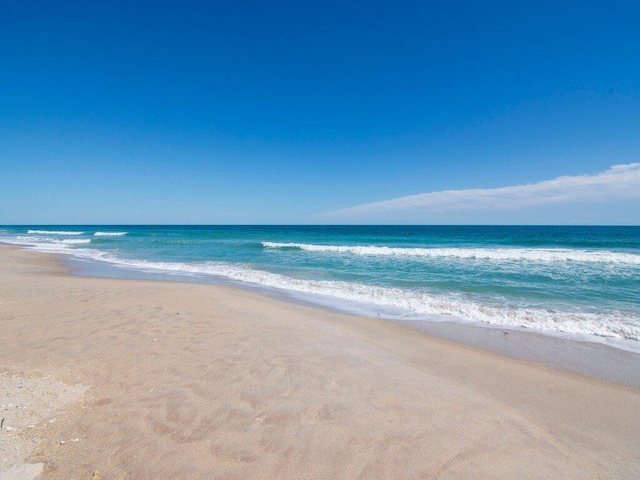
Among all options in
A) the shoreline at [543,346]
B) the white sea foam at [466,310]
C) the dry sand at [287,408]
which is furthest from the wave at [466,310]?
the dry sand at [287,408]

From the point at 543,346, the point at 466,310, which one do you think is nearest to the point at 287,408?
the point at 543,346

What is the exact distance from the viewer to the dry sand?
2.65m

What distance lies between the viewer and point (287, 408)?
11.2 feet

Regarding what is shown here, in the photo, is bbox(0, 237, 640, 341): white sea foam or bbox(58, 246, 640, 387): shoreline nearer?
bbox(58, 246, 640, 387): shoreline

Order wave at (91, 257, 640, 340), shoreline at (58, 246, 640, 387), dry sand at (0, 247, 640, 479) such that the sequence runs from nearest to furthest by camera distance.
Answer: dry sand at (0, 247, 640, 479), shoreline at (58, 246, 640, 387), wave at (91, 257, 640, 340)

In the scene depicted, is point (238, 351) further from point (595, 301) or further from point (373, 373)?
point (595, 301)

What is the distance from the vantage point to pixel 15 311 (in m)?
6.80

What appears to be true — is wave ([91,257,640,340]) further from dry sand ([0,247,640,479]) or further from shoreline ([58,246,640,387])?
dry sand ([0,247,640,479])

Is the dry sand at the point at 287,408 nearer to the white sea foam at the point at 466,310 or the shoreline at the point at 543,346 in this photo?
the shoreline at the point at 543,346

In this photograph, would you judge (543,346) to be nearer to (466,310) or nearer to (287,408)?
(466,310)

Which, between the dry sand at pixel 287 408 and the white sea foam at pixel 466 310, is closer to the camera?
the dry sand at pixel 287 408

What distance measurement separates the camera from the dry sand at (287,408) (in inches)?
104

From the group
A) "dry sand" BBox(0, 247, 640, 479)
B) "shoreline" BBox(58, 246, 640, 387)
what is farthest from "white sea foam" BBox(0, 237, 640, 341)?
"dry sand" BBox(0, 247, 640, 479)

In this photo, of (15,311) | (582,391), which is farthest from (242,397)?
(15,311)
